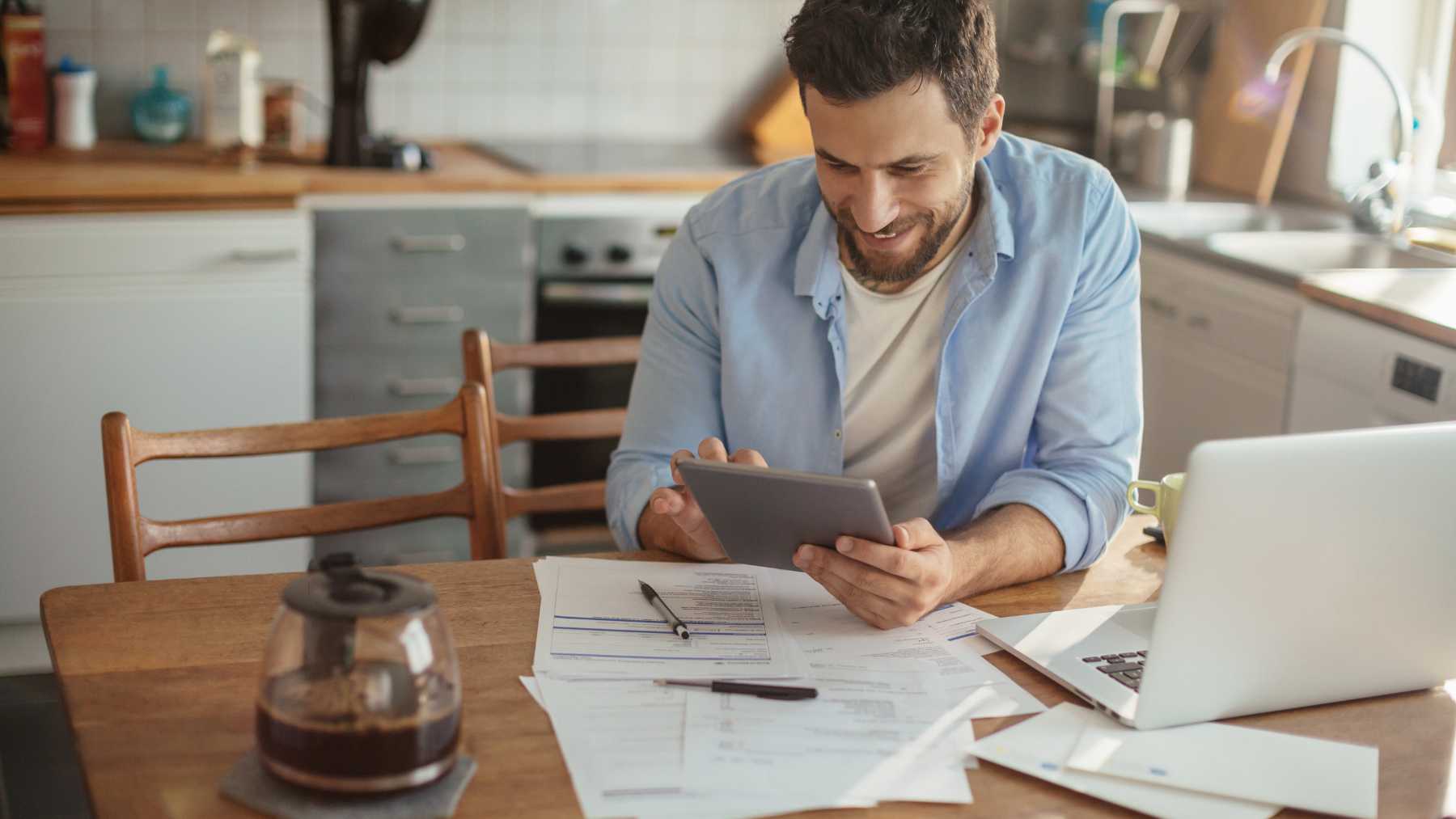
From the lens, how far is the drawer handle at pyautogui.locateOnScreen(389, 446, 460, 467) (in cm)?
320

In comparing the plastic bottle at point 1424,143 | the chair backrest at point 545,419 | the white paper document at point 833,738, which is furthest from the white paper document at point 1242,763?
the plastic bottle at point 1424,143

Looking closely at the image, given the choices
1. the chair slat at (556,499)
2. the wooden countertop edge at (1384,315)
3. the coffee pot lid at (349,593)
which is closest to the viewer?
the coffee pot lid at (349,593)

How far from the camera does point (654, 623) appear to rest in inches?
53.2

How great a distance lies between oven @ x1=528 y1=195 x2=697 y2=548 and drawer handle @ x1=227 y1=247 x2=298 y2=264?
516 millimetres

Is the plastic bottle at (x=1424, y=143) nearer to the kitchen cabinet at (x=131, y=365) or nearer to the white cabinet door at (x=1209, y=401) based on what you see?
the white cabinet door at (x=1209, y=401)

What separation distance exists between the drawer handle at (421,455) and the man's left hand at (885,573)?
1.97m

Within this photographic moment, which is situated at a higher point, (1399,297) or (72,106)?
(72,106)

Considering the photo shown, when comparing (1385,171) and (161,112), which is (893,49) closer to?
(1385,171)

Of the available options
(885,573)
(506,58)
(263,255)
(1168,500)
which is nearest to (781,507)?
(885,573)

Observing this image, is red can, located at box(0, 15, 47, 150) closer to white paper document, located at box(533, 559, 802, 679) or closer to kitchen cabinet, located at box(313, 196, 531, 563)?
kitchen cabinet, located at box(313, 196, 531, 563)

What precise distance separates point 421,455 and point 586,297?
49 cm

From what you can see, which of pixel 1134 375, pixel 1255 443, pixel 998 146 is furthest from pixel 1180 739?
pixel 998 146

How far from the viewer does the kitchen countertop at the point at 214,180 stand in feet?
9.18

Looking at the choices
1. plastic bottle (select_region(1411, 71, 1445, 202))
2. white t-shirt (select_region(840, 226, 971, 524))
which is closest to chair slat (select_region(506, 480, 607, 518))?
white t-shirt (select_region(840, 226, 971, 524))
